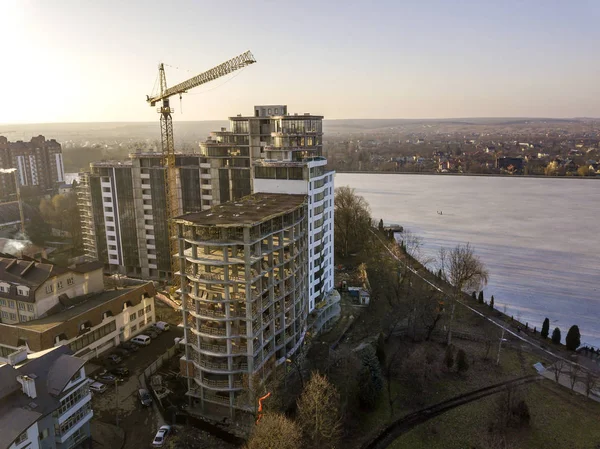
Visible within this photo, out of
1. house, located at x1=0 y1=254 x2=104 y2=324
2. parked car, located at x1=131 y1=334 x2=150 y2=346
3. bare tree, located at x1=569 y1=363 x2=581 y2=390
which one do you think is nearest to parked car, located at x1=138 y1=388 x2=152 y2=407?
parked car, located at x1=131 y1=334 x2=150 y2=346

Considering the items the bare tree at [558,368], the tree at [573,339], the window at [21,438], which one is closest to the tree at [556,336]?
the tree at [573,339]

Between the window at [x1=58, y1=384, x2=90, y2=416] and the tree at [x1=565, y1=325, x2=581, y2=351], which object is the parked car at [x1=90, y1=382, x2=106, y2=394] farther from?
the tree at [x1=565, y1=325, x2=581, y2=351]

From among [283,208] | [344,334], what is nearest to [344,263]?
[344,334]

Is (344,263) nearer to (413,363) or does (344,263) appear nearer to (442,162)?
(413,363)

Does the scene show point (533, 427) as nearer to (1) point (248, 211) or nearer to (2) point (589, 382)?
(2) point (589, 382)

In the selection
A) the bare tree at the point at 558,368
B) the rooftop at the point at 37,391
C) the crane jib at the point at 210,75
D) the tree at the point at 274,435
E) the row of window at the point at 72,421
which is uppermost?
the crane jib at the point at 210,75

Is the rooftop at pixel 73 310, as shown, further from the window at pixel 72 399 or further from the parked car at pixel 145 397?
the window at pixel 72 399
